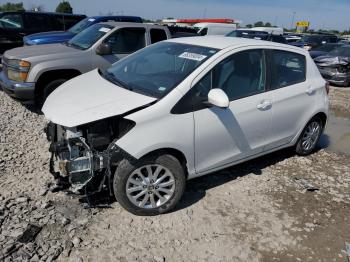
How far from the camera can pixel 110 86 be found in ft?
13.0

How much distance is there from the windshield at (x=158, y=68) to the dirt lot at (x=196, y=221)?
4.30 ft

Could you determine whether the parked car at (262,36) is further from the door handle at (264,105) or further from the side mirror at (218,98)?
the side mirror at (218,98)

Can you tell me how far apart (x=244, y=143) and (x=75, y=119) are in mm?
1984

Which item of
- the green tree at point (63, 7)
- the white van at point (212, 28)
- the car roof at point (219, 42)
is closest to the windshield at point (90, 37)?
the car roof at point (219, 42)

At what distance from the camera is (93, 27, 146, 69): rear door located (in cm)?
692

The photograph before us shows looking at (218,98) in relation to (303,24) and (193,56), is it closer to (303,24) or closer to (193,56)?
(193,56)

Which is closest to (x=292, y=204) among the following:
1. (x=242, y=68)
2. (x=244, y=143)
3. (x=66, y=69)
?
(x=244, y=143)

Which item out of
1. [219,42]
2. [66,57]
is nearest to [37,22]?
[66,57]

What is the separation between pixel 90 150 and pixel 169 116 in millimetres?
819

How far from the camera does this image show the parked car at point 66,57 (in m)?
6.21

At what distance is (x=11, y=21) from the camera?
38.9ft

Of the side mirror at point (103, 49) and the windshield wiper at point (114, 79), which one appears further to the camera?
the side mirror at point (103, 49)

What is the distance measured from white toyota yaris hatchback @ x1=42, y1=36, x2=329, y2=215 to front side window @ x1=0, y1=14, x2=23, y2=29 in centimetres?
881

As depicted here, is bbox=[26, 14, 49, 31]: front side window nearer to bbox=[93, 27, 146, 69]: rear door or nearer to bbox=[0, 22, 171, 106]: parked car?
bbox=[0, 22, 171, 106]: parked car
